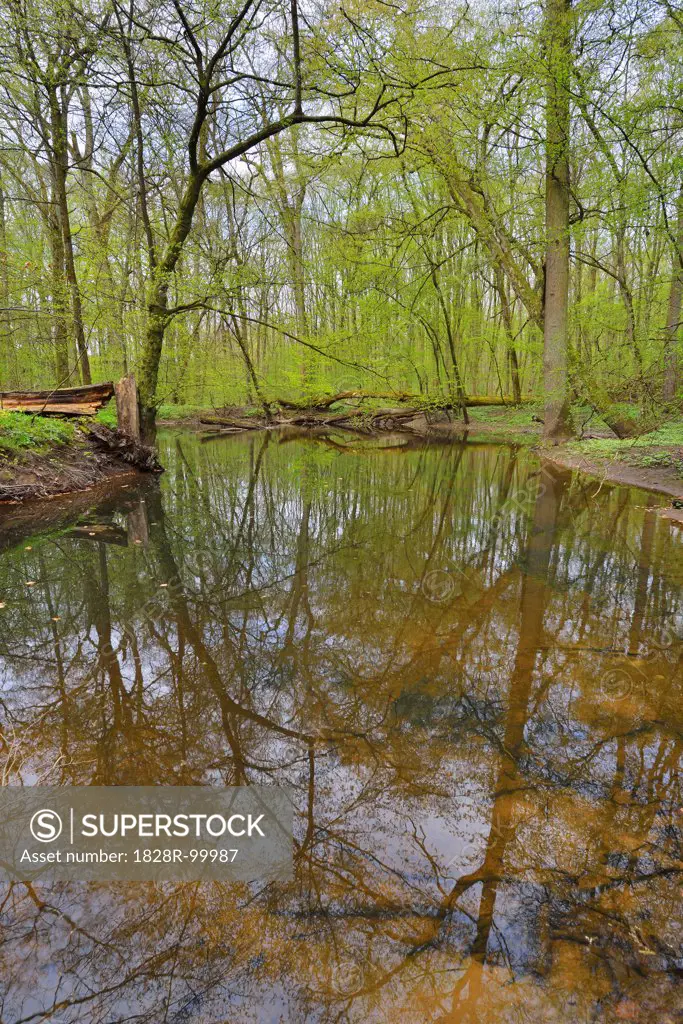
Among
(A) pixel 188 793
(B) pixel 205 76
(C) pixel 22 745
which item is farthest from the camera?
(B) pixel 205 76

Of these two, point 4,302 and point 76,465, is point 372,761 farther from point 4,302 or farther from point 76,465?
point 4,302

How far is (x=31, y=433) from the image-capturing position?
7.27 meters

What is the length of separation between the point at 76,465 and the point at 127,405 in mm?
1619

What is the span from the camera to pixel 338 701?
2.68 meters

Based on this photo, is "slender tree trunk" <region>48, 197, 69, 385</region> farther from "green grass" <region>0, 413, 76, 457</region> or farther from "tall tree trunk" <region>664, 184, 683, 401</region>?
"tall tree trunk" <region>664, 184, 683, 401</region>

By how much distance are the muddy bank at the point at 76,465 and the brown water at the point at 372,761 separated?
6.98 ft

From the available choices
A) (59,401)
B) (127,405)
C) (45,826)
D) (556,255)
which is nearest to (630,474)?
(556,255)

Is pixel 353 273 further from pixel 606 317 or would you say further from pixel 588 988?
pixel 588 988

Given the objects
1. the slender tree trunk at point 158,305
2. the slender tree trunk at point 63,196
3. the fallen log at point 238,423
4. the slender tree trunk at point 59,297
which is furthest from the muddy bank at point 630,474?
the fallen log at point 238,423

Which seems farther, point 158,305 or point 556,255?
point 556,255

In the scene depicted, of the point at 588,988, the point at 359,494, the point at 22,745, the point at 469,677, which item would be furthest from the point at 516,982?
the point at 359,494

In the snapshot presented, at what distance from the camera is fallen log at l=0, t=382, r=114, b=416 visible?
27.7 ft

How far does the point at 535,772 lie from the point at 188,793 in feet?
4.63

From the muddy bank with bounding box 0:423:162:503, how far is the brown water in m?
2.13
